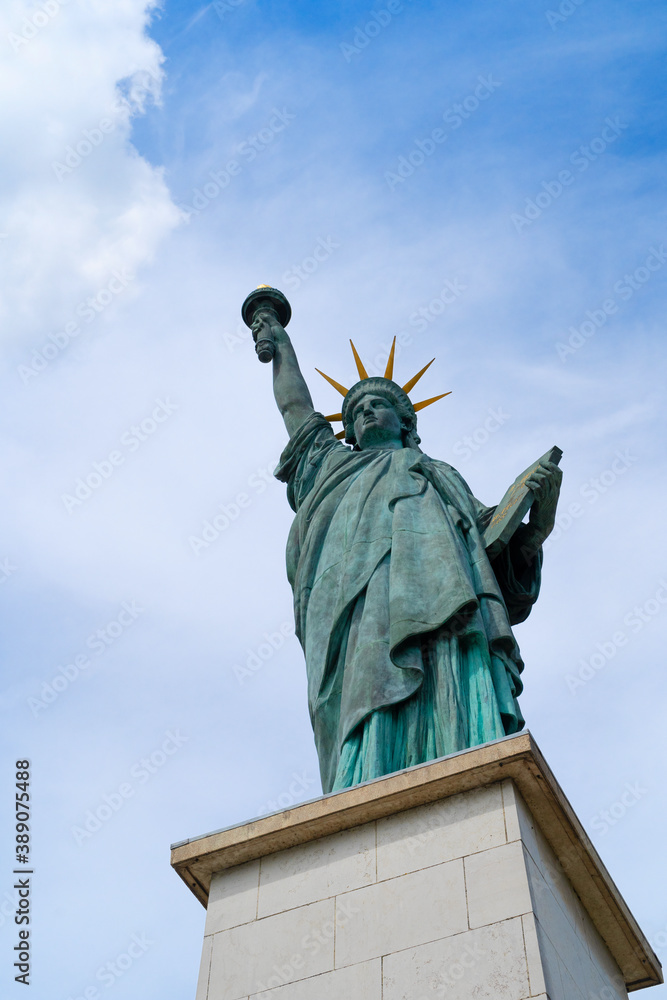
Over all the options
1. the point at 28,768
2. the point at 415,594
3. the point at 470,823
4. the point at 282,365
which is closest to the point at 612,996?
the point at 470,823

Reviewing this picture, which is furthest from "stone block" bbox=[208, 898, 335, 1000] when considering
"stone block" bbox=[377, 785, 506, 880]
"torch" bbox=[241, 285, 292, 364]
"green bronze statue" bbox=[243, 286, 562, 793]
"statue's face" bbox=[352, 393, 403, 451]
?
"torch" bbox=[241, 285, 292, 364]

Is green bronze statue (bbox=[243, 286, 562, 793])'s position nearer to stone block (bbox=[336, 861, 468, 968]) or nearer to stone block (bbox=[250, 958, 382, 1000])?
stone block (bbox=[336, 861, 468, 968])

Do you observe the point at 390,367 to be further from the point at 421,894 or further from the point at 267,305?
the point at 421,894

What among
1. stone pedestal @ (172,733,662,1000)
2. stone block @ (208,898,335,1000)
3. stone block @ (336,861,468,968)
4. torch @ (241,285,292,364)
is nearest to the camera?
stone pedestal @ (172,733,662,1000)

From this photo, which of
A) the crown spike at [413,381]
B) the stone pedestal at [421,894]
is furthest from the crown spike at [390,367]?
the stone pedestal at [421,894]

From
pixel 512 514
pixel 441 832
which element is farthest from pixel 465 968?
pixel 512 514

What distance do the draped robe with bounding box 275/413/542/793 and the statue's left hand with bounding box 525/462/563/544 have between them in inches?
5.5

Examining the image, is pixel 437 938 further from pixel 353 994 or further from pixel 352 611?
pixel 352 611

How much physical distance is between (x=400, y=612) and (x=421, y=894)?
2.10 meters

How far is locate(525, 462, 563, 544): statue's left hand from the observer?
26.7 feet

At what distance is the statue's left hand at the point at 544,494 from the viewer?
8.15m

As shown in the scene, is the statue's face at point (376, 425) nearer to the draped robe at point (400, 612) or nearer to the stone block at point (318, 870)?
the draped robe at point (400, 612)

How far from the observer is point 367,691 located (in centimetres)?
683

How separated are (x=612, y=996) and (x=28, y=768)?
4930 mm
